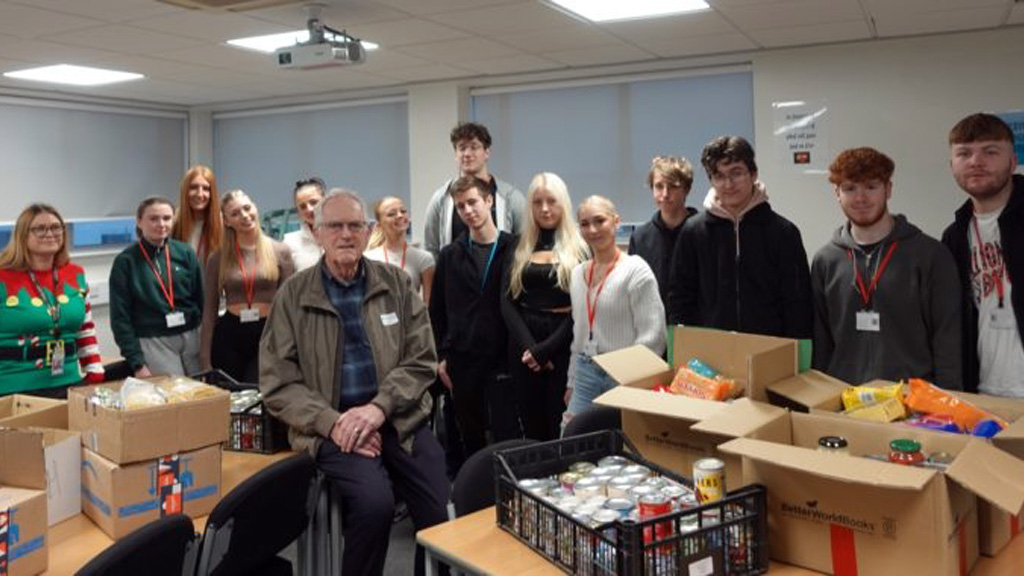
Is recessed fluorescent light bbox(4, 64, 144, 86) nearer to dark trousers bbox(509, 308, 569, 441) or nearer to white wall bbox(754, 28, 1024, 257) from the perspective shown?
dark trousers bbox(509, 308, 569, 441)

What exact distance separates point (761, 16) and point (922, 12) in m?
0.81

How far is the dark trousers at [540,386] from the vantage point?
3576 mm

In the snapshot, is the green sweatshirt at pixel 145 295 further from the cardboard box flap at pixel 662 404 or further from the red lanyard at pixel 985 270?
the red lanyard at pixel 985 270

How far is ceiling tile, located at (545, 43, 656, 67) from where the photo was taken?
17.0ft

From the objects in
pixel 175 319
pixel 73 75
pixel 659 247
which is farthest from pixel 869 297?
pixel 73 75

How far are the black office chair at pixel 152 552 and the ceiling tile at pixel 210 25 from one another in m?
3.02

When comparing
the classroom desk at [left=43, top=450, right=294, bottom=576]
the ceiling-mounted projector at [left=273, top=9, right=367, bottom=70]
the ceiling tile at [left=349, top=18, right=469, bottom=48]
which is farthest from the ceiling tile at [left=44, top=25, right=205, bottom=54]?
the classroom desk at [left=43, top=450, right=294, bottom=576]

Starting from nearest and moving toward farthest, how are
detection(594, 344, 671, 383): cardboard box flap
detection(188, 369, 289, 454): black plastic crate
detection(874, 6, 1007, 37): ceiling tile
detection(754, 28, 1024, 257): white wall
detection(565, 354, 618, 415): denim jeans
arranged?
detection(594, 344, 671, 383): cardboard box flap, detection(188, 369, 289, 454): black plastic crate, detection(565, 354, 618, 415): denim jeans, detection(874, 6, 1007, 37): ceiling tile, detection(754, 28, 1024, 257): white wall

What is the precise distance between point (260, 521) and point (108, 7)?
2924 mm

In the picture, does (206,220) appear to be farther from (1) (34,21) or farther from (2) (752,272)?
(2) (752,272)

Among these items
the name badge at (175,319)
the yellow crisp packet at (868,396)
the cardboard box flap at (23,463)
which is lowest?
the cardboard box flap at (23,463)

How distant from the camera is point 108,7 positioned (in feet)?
12.6

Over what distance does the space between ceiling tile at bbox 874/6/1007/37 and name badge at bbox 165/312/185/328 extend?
387 cm

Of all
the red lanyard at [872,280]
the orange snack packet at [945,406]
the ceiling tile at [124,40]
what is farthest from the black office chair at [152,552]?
the ceiling tile at [124,40]
